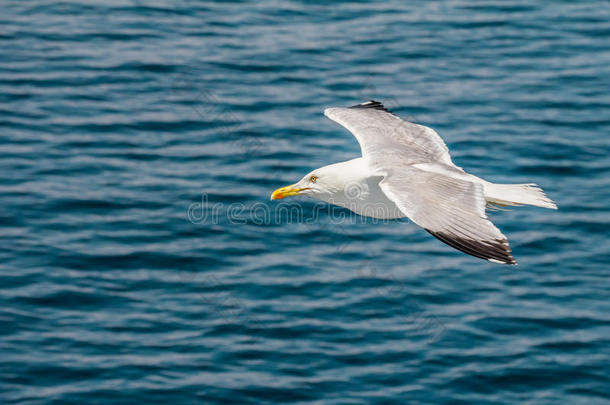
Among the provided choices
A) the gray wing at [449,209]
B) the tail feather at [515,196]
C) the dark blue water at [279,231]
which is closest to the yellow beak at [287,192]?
the gray wing at [449,209]

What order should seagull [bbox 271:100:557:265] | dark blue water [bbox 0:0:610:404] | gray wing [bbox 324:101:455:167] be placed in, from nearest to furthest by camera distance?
seagull [bbox 271:100:557:265] → gray wing [bbox 324:101:455:167] → dark blue water [bbox 0:0:610:404]

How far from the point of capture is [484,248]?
10.2 meters

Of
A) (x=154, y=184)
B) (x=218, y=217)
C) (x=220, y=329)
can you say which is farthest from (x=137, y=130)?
(x=220, y=329)

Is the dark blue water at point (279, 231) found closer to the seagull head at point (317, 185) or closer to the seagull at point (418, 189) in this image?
the seagull at point (418, 189)

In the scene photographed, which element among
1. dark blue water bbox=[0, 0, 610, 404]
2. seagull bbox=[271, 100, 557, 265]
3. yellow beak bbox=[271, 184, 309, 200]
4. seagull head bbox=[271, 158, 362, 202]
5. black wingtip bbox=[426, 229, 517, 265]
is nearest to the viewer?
black wingtip bbox=[426, 229, 517, 265]

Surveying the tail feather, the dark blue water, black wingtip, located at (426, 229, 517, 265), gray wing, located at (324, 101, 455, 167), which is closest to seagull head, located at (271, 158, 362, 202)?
gray wing, located at (324, 101, 455, 167)

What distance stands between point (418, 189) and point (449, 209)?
49 centimetres

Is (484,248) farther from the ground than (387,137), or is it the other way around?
(387,137)

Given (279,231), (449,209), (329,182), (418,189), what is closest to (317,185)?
(329,182)

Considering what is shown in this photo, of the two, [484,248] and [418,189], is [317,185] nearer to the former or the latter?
[418,189]

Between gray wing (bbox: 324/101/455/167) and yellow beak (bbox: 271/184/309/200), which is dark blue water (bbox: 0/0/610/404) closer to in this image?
gray wing (bbox: 324/101/455/167)

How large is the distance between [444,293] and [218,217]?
5.04 metres

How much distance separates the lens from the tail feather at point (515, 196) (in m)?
12.0

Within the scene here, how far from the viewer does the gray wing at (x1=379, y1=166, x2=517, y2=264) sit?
10239 mm
